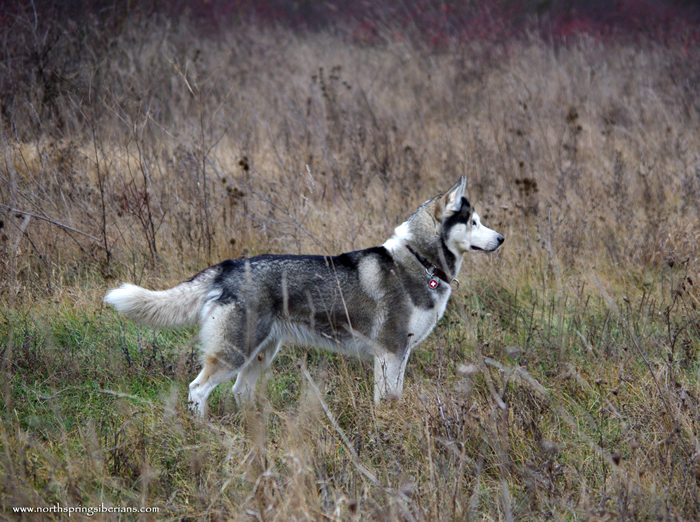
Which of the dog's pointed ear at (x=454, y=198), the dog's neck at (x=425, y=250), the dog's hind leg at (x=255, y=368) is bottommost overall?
the dog's hind leg at (x=255, y=368)

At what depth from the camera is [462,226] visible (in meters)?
3.93

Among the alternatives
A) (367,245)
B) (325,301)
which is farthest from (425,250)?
(367,245)

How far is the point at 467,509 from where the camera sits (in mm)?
2334

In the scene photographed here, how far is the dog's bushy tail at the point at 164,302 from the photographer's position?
3.25 metres

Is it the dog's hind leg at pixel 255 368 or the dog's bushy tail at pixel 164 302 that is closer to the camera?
the dog's bushy tail at pixel 164 302

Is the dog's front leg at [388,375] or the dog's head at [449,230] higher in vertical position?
the dog's head at [449,230]

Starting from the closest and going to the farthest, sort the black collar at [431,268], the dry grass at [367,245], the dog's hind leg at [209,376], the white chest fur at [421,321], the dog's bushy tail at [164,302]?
the dry grass at [367,245]
the dog's bushy tail at [164,302]
the dog's hind leg at [209,376]
the white chest fur at [421,321]
the black collar at [431,268]

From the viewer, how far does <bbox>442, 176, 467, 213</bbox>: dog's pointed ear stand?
385cm

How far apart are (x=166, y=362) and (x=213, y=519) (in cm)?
164

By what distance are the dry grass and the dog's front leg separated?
0.35 ft

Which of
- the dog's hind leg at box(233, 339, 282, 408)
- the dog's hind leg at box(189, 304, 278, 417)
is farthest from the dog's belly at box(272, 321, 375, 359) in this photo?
the dog's hind leg at box(189, 304, 278, 417)

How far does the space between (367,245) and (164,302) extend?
7.70 ft

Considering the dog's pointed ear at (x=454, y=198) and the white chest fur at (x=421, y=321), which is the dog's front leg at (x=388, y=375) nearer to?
the white chest fur at (x=421, y=321)

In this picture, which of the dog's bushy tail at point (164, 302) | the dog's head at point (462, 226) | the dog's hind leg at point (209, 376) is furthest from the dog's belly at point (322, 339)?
→ the dog's head at point (462, 226)
